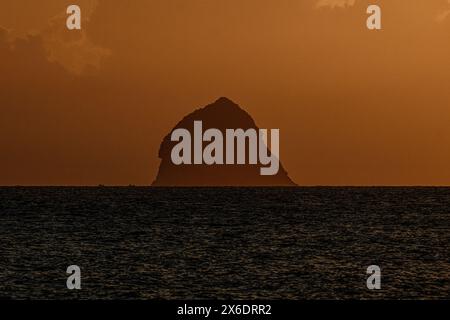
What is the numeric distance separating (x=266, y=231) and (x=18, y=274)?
44793 mm

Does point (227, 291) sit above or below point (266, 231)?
below

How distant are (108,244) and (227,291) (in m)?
32.8

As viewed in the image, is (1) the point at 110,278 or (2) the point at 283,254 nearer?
(1) the point at 110,278

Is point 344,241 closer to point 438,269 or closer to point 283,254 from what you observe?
point 283,254

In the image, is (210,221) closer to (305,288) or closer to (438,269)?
(438,269)

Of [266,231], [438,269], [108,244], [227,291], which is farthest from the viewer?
[266,231]

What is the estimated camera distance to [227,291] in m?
42.0

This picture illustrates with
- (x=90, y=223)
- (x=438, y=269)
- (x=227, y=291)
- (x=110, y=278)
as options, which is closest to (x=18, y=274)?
(x=110, y=278)
